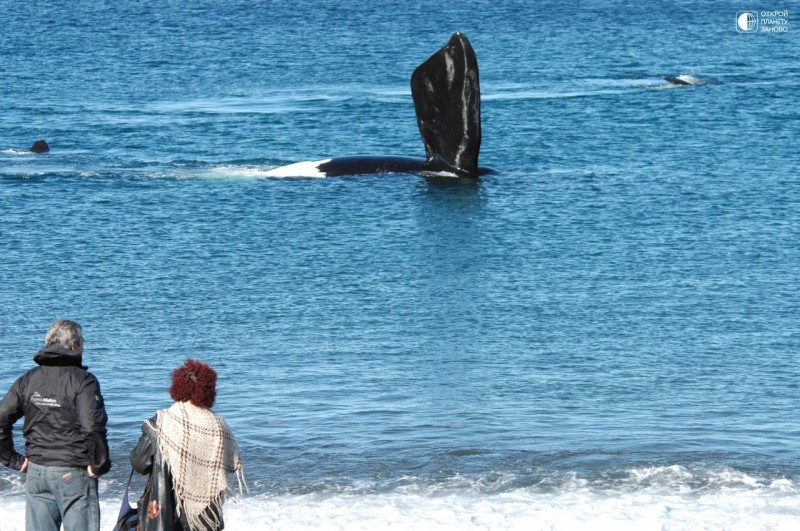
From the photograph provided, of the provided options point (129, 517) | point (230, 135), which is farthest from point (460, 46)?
point (129, 517)

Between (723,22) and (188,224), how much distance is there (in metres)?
65.6

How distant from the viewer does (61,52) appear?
67875mm

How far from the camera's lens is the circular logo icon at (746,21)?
265 feet

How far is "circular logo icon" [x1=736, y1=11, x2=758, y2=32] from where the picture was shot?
8068 cm

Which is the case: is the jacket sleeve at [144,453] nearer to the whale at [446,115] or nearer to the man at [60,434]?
the man at [60,434]

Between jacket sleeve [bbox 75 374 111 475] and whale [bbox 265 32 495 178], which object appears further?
whale [bbox 265 32 495 178]

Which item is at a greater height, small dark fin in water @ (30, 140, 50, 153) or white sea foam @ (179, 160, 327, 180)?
small dark fin in water @ (30, 140, 50, 153)

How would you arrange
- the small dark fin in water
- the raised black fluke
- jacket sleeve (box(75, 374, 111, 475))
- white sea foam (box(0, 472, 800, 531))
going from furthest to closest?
the small dark fin in water
the raised black fluke
white sea foam (box(0, 472, 800, 531))
jacket sleeve (box(75, 374, 111, 475))

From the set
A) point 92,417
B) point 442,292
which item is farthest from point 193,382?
point 442,292

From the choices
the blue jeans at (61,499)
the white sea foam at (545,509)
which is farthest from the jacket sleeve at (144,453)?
the white sea foam at (545,509)

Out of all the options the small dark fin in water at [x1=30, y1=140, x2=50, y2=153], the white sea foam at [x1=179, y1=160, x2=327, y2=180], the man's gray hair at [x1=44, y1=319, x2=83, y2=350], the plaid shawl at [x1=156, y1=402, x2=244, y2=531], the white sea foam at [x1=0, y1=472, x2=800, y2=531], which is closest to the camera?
the plaid shawl at [x1=156, y1=402, x2=244, y2=531]

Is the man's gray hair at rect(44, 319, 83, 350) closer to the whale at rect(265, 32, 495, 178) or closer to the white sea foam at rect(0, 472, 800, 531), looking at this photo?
the white sea foam at rect(0, 472, 800, 531)

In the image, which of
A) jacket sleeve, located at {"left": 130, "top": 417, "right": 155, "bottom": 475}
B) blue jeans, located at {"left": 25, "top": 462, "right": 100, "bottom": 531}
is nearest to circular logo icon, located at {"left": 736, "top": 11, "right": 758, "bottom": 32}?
blue jeans, located at {"left": 25, "top": 462, "right": 100, "bottom": 531}

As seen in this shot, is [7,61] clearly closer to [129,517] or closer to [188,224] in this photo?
[188,224]
